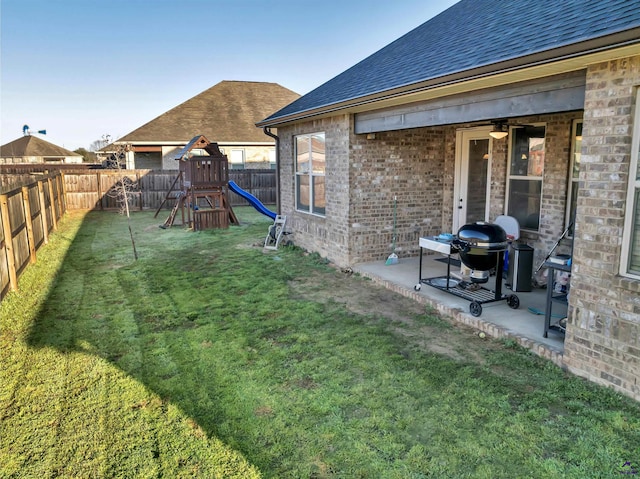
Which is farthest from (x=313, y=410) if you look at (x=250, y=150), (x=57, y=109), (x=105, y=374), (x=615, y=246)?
(x=57, y=109)

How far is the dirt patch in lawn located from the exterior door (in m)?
2.41

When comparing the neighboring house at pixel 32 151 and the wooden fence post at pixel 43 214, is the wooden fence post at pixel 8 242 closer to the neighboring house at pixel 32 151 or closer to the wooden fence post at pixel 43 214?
the wooden fence post at pixel 43 214

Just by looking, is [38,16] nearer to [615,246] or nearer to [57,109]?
[615,246]

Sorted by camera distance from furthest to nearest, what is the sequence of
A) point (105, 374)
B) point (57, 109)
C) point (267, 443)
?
point (57, 109)
point (105, 374)
point (267, 443)

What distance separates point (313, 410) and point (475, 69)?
3.83m

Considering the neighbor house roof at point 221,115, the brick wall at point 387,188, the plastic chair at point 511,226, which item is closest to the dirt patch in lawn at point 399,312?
the brick wall at point 387,188

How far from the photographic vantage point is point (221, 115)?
24.9m

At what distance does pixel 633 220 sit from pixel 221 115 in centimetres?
2361

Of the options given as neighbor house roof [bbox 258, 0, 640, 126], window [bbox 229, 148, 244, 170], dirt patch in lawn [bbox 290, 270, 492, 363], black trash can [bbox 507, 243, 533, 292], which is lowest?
dirt patch in lawn [bbox 290, 270, 492, 363]

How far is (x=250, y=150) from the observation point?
24.1 meters

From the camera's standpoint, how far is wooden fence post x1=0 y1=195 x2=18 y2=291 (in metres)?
6.64

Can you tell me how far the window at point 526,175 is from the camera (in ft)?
22.6

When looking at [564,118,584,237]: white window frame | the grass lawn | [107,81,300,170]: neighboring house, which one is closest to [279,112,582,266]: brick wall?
[564,118,584,237]: white window frame

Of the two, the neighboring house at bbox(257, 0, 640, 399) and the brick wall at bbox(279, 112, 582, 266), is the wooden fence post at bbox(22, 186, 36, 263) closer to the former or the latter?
the neighboring house at bbox(257, 0, 640, 399)
